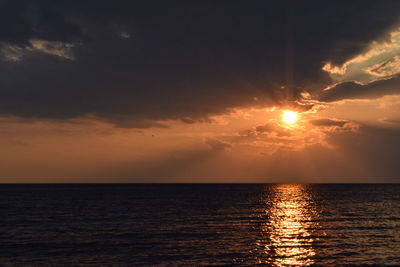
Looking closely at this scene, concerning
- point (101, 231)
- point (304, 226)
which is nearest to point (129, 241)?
point (101, 231)

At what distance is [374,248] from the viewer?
45.5 metres

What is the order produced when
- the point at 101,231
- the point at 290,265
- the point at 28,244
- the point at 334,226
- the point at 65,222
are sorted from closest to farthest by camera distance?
the point at 290,265 < the point at 28,244 < the point at 101,231 < the point at 334,226 < the point at 65,222

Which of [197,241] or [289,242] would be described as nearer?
[197,241]

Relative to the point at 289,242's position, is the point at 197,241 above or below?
above

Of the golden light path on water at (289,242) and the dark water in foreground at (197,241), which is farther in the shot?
the golden light path on water at (289,242)

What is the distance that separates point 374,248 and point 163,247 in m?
25.1

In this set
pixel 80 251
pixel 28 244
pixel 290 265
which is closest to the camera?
pixel 290 265

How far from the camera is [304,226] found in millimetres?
65125

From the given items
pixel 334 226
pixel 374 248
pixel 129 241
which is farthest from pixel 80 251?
pixel 334 226

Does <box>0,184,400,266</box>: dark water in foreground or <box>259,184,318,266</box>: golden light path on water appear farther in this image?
<box>259,184,318,266</box>: golden light path on water

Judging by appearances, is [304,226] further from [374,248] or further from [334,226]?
[374,248]

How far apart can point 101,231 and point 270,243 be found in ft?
86.3

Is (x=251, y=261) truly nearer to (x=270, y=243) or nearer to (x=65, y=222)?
(x=270, y=243)

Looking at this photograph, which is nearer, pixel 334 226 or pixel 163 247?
pixel 163 247
